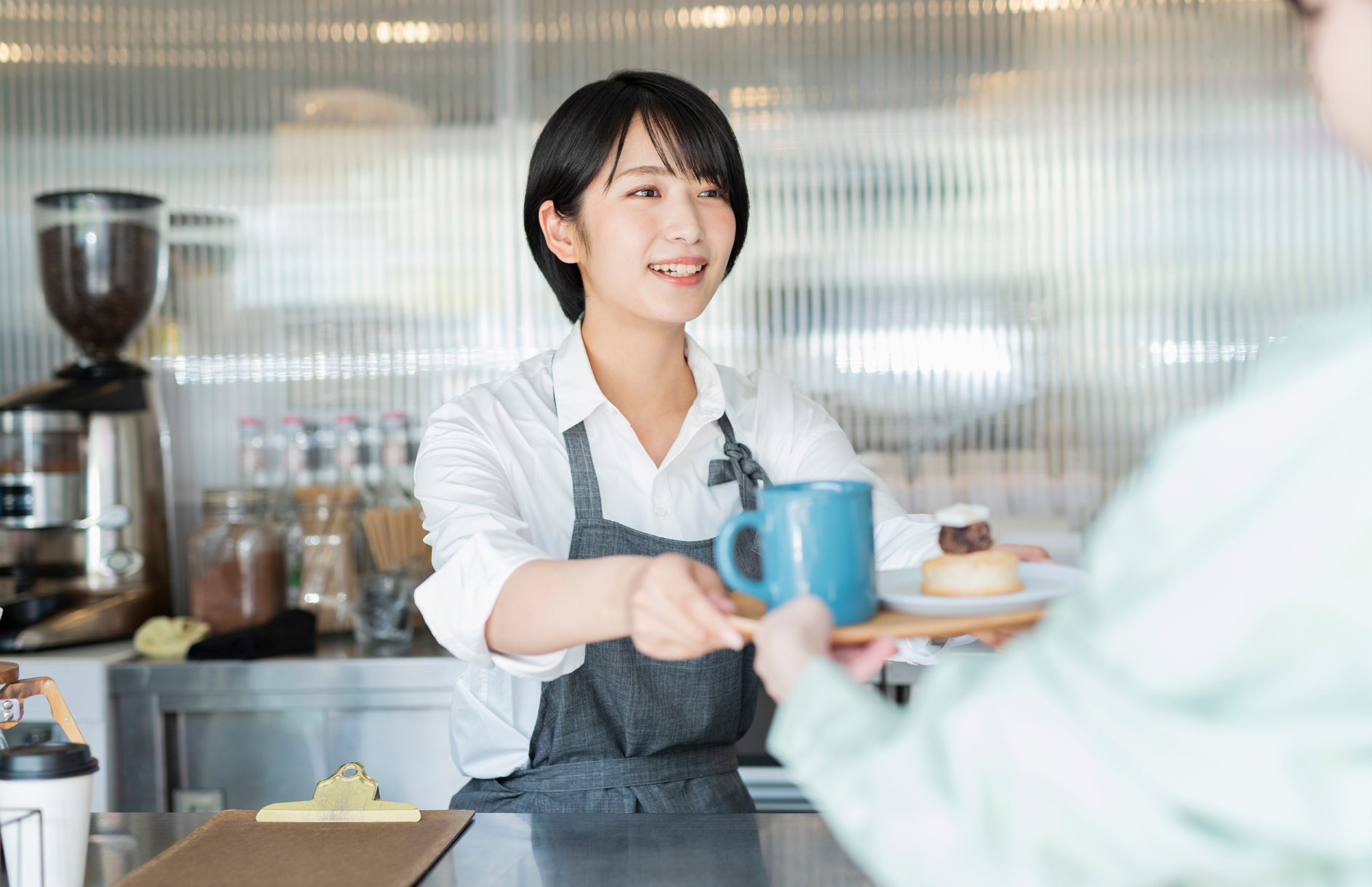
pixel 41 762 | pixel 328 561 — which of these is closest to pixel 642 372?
pixel 41 762

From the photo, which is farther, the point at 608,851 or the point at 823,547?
the point at 608,851

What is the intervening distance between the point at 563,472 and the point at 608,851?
0.52m

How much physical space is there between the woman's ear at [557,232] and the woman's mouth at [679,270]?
0.16 m

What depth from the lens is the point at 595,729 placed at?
1.35 m

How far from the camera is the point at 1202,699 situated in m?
0.53

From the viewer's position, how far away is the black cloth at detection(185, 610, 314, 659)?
6.47ft

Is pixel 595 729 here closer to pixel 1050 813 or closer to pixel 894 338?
pixel 1050 813

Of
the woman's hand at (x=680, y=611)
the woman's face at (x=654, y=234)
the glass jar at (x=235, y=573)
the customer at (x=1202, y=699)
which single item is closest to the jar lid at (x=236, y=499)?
the glass jar at (x=235, y=573)

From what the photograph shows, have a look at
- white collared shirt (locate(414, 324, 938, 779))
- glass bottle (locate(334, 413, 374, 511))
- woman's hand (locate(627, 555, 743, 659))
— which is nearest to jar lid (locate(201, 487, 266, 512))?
glass bottle (locate(334, 413, 374, 511))

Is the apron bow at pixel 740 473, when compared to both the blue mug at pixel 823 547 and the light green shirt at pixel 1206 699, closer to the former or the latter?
the blue mug at pixel 823 547

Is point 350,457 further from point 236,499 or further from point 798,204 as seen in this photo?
point 798,204

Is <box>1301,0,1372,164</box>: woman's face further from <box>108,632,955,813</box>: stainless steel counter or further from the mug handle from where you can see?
<box>108,632,955,813</box>: stainless steel counter

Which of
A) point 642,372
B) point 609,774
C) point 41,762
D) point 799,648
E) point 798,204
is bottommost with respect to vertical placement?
point 609,774

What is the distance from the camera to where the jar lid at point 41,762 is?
0.89m
